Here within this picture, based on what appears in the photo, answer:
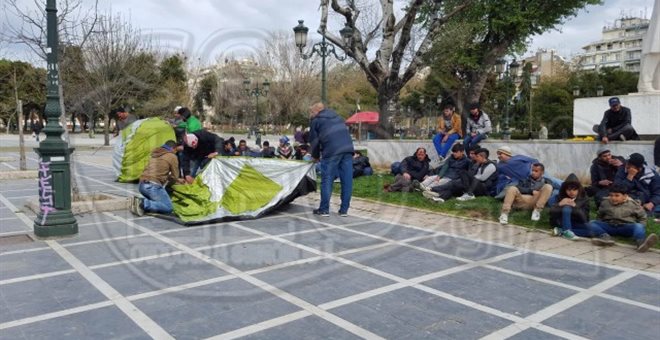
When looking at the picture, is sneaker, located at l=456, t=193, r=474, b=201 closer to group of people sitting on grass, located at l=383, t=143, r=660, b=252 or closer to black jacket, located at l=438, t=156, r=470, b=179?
group of people sitting on grass, located at l=383, t=143, r=660, b=252

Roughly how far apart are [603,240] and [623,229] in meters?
0.37

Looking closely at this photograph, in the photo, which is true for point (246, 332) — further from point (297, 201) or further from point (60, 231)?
point (297, 201)

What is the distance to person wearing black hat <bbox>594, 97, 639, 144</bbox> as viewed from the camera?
9648 millimetres

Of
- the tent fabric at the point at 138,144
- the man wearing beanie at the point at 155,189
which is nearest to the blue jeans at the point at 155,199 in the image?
the man wearing beanie at the point at 155,189

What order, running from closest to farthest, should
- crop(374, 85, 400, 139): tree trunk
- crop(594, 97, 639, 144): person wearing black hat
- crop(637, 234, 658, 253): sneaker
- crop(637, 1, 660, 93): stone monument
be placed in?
crop(637, 234, 658, 253): sneaker < crop(594, 97, 639, 144): person wearing black hat < crop(637, 1, 660, 93): stone monument < crop(374, 85, 400, 139): tree trunk

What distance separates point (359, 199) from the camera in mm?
9898

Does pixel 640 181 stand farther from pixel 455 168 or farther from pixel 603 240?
pixel 455 168

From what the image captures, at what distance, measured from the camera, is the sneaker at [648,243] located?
577cm

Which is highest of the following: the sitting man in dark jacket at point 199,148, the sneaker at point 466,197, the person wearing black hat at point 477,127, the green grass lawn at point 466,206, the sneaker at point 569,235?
the person wearing black hat at point 477,127

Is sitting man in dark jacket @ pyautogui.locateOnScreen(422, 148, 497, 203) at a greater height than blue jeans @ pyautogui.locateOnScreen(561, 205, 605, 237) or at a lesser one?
greater

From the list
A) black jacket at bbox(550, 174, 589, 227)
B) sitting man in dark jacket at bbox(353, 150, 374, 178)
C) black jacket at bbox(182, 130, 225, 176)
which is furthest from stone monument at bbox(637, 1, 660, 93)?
black jacket at bbox(182, 130, 225, 176)

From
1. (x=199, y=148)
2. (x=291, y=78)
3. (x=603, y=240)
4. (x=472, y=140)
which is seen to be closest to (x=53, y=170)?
(x=199, y=148)

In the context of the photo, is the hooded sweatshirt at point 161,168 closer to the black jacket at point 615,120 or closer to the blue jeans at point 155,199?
the blue jeans at point 155,199

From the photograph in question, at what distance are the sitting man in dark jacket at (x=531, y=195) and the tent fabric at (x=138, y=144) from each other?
7.80 metres
